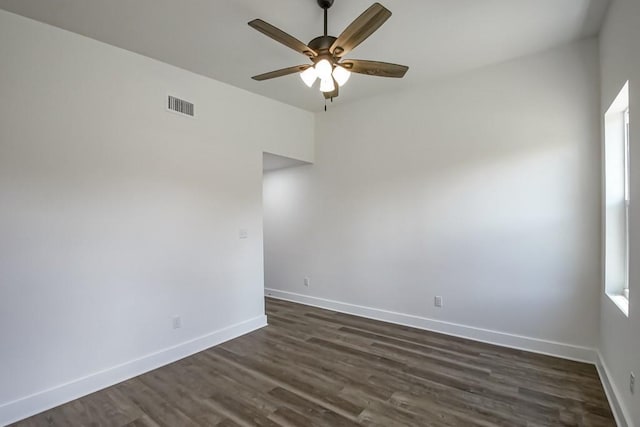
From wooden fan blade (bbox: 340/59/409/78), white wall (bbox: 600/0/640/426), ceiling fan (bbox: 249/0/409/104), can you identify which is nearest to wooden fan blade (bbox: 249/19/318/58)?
ceiling fan (bbox: 249/0/409/104)

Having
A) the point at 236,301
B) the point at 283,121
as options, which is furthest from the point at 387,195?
the point at 236,301

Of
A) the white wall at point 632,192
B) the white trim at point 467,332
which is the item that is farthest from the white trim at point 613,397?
the white trim at point 467,332

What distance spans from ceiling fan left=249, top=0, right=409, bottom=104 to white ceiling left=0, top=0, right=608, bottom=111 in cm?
40

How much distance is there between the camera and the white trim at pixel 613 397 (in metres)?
1.95

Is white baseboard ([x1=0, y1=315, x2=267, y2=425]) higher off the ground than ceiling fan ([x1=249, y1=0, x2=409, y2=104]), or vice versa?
ceiling fan ([x1=249, y1=0, x2=409, y2=104])

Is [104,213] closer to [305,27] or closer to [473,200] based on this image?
[305,27]

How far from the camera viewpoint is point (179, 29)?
2.57 metres

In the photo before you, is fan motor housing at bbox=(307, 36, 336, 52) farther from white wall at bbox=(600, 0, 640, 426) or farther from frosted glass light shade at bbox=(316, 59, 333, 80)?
white wall at bbox=(600, 0, 640, 426)

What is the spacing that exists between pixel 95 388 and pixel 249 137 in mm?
2849

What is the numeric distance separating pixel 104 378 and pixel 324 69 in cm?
298

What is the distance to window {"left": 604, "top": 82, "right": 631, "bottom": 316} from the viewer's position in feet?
8.26

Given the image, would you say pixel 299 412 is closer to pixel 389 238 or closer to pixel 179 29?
pixel 389 238

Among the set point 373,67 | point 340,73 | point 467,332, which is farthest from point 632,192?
point 467,332

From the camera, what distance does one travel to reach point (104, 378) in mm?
2625
